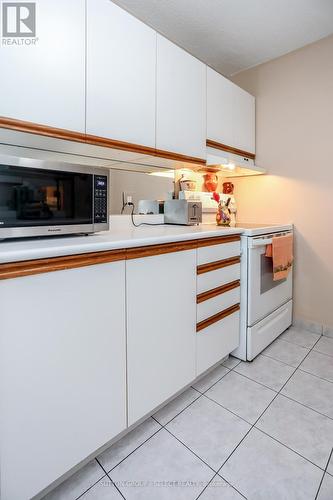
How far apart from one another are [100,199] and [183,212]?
2.68ft

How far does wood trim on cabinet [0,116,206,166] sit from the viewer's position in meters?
1.11

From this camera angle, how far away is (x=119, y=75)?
1419 millimetres

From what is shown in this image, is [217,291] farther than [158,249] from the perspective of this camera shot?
Yes

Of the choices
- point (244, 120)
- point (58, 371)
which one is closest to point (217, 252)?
point (58, 371)

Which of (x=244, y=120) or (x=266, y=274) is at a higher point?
(x=244, y=120)

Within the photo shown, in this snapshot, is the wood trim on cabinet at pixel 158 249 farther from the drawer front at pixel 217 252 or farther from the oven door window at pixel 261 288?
the oven door window at pixel 261 288

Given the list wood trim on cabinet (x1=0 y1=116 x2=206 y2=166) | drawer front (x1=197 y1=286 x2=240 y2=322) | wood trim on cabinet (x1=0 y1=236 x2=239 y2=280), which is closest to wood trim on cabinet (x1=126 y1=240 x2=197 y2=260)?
wood trim on cabinet (x1=0 y1=236 x2=239 y2=280)

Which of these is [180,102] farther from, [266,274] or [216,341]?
[216,341]

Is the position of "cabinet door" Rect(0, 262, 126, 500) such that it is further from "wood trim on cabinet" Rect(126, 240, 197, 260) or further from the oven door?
the oven door

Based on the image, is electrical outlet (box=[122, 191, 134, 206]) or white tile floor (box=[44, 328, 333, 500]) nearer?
white tile floor (box=[44, 328, 333, 500])

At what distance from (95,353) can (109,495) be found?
507 mm

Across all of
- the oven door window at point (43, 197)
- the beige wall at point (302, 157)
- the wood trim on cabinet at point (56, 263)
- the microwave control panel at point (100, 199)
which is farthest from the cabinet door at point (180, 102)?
the wood trim on cabinet at point (56, 263)

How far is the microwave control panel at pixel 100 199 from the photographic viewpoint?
47.9 inches

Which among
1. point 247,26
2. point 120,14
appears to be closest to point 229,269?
point 120,14
